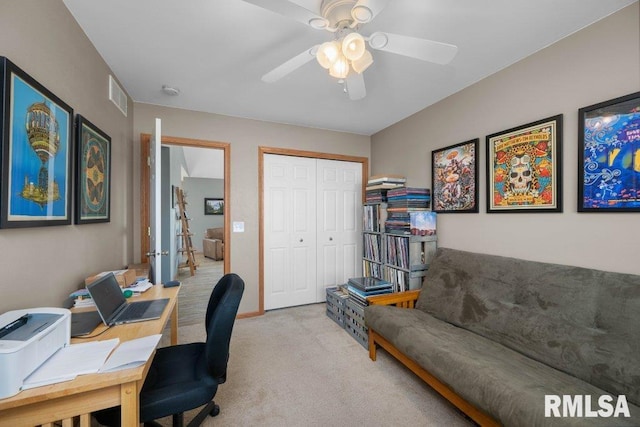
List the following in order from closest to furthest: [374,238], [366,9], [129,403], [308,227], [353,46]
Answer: [129,403] → [366,9] → [353,46] → [374,238] → [308,227]

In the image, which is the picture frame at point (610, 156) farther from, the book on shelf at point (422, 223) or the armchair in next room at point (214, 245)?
the armchair in next room at point (214, 245)

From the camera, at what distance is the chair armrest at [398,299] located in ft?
7.56

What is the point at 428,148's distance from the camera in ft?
9.16

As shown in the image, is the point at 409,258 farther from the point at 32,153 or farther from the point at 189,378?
the point at 32,153

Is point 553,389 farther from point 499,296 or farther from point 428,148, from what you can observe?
point 428,148

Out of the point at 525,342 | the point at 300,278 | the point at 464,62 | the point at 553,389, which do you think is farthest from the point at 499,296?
the point at 300,278

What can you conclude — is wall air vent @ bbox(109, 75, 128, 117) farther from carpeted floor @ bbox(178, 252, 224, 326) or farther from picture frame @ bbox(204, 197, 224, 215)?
picture frame @ bbox(204, 197, 224, 215)

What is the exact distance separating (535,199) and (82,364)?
269cm

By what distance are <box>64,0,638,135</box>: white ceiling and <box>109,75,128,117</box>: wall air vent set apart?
9 centimetres

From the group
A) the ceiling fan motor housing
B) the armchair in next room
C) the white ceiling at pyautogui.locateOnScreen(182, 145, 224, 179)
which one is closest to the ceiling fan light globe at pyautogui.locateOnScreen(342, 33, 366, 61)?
the ceiling fan motor housing

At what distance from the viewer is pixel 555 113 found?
5.80 ft

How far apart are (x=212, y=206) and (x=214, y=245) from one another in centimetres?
210

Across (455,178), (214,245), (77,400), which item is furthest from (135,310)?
(214,245)

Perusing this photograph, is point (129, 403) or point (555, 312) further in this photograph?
point (555, 312)
